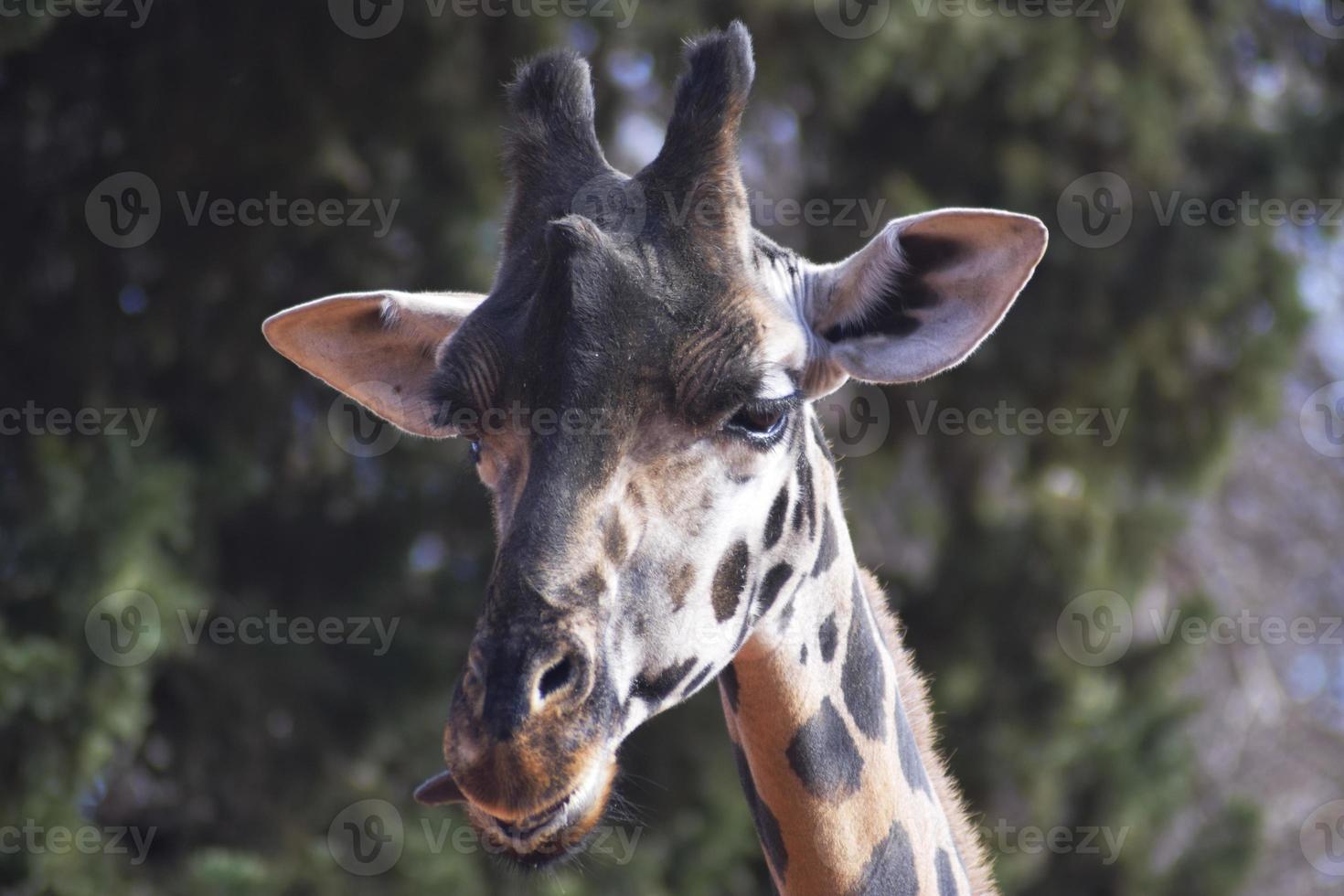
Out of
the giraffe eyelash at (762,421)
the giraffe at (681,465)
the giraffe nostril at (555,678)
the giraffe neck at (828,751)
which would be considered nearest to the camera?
the giraffe nostril at (555,678)

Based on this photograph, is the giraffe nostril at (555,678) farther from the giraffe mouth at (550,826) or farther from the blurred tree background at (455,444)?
the blurred tree background at (455,444)

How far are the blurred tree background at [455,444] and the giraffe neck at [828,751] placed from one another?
394 cm

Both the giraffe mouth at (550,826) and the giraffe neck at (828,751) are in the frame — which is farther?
the giraffe neck at (828,751)

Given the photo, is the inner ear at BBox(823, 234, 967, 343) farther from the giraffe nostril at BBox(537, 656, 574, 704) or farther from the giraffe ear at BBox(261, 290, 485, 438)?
the giraffe nostril at BBox(537, 656, 574, 704)

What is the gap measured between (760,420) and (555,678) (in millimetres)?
786

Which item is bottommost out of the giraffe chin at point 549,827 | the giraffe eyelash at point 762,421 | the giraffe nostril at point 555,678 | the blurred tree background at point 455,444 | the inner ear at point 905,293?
the blurred tree background at point 455,444

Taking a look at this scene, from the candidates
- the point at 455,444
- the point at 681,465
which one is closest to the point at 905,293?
the point at 681,465

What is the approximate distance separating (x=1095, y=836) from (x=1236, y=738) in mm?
6908

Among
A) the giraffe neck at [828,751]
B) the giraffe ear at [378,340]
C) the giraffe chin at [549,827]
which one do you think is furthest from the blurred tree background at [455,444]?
the giraffe chin at [549,827]

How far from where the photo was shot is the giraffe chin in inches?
98.3

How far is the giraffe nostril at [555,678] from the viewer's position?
2.47m

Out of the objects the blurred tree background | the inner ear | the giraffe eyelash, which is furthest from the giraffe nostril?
the blurred tree background

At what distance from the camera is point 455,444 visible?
894 cm

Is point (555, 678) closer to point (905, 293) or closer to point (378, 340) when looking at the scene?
point (905, 293)
